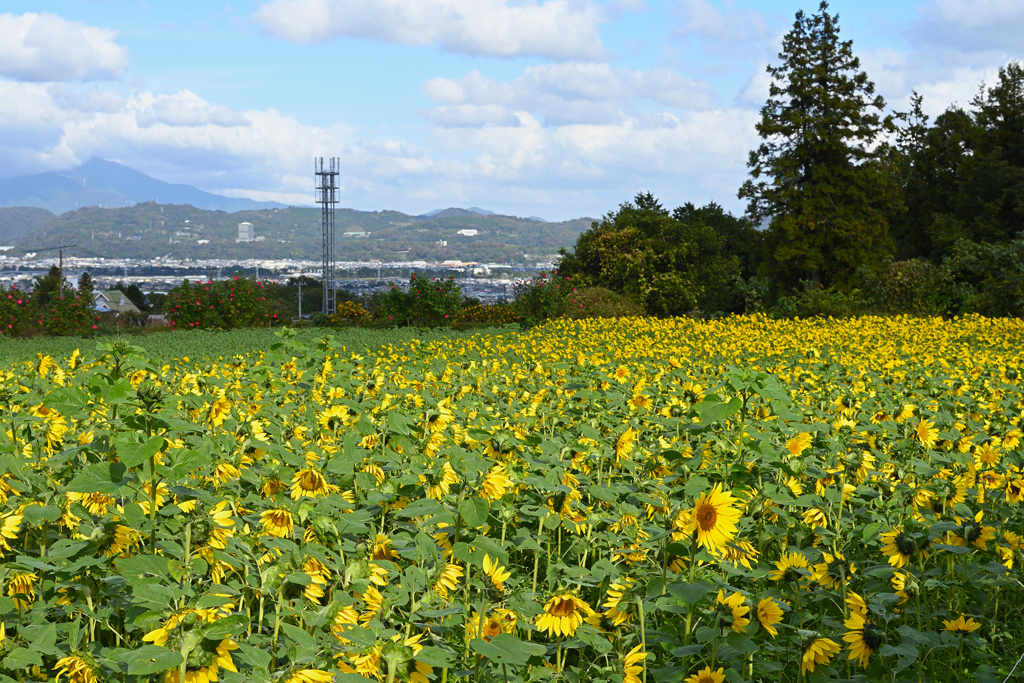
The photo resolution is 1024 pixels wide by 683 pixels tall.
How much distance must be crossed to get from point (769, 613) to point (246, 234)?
12478cm

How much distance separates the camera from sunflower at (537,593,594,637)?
1655 millimetres

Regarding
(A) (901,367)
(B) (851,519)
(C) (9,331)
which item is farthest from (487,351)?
(C) (9,331)

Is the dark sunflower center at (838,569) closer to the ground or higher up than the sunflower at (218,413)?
closer to the ground

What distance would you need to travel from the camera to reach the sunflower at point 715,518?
1665mm

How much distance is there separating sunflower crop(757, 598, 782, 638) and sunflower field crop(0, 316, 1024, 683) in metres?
0.03

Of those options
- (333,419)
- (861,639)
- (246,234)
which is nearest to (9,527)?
(333,419)

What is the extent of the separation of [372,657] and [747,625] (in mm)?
923

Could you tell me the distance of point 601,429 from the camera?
3297 millimetres

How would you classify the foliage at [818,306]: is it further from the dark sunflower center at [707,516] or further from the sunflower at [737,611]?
the dark sunflower center at [707,516]

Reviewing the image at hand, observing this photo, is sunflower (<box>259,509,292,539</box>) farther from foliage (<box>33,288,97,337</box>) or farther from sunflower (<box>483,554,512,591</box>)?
foliage (<box>33,288,97,337</box>)

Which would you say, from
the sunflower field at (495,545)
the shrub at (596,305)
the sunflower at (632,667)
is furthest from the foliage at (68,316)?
the sunflower at (632,667)

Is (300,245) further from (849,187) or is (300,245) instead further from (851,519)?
(851,519)

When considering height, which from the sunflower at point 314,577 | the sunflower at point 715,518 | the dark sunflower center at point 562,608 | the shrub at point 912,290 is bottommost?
the dark sunflower center at point 562,608

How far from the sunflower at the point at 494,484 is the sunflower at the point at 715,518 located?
57 centimetres
